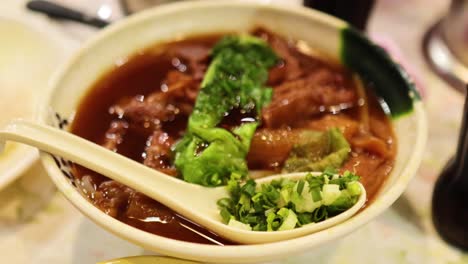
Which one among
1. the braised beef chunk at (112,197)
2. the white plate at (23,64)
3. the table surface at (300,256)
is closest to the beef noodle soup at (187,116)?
the braised beef chunk at (112,197)

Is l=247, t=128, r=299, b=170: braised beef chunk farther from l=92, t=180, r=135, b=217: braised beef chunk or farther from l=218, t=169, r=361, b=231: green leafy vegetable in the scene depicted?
l=92, t=180, r=135, b=217: braised beef chunk

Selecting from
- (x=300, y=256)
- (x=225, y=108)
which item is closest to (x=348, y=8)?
(x=225, y=108)

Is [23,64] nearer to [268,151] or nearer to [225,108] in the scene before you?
[225,108]

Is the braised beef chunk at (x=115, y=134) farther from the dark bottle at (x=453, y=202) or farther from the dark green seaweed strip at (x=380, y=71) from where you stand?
the dark bottle at (x=453, y=202)

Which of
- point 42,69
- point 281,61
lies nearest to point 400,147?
point 281,61

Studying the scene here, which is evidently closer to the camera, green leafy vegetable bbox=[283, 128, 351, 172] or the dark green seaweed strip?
green leafy vegetable bbox=[283, 128, 351, 172]

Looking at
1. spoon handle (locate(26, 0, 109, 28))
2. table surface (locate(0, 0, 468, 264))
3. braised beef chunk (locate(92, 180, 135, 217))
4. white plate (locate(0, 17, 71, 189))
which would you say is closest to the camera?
braised beef chunk (locate(92, 180, 135, 217))

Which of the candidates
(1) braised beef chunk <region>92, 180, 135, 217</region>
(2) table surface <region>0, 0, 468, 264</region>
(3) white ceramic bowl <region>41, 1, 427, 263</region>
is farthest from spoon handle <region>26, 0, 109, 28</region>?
(1) braised beef chunk <region>92, 180, 135, 217</region>
